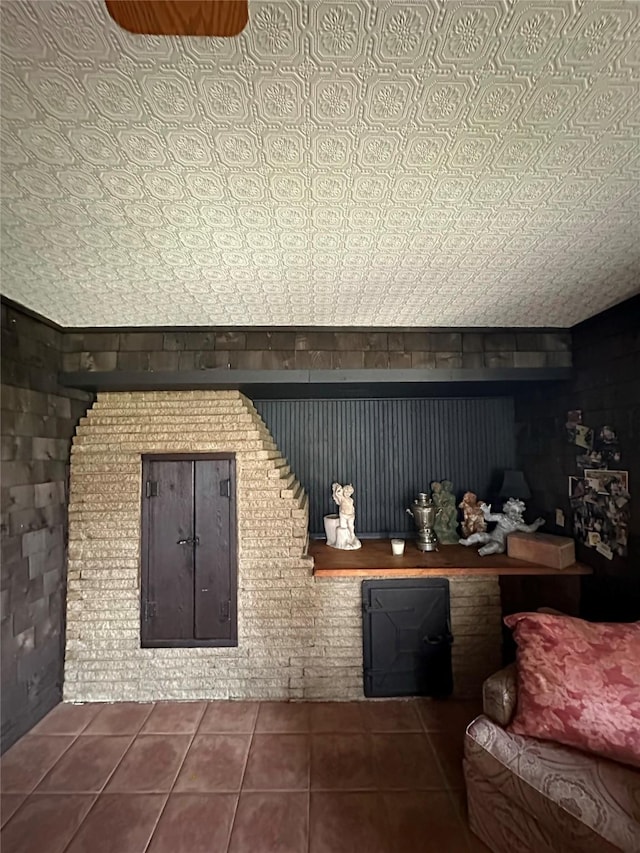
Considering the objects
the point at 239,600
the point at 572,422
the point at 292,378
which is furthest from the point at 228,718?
the point at 572,422

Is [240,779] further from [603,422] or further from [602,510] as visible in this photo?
[603,422]

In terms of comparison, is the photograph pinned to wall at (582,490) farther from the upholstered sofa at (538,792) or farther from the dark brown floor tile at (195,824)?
the dark brown floor tile at (195,824)

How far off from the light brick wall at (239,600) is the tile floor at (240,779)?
141 mm

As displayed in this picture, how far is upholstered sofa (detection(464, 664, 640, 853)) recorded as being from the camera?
1.19m

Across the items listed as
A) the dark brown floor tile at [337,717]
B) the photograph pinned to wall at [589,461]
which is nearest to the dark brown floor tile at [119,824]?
the dark brown floor tile at [337,717]

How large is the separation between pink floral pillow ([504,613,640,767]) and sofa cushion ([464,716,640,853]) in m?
0.05

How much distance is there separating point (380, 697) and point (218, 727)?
A: 3.24ft

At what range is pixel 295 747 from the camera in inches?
81.7

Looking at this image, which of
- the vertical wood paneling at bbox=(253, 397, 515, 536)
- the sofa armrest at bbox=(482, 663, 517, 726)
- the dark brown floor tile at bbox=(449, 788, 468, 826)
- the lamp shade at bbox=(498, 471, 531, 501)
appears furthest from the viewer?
the vertical wood paneling at bbox=(253, 397, 515, 536)

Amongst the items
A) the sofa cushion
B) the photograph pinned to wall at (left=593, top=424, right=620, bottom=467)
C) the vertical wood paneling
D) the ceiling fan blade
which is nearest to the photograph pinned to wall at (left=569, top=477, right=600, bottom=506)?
the photograph pinned to wall at (left=593, top=424, right=620, bottom=467)

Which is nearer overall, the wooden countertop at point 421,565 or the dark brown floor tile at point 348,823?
the dark brown floor tile at point 348,823

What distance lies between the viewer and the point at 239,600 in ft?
8.22

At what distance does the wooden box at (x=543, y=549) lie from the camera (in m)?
2.37

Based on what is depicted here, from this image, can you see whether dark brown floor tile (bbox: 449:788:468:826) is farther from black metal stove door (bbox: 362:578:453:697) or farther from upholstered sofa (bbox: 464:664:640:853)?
black metal stove door (bbox: 362:578:453:697)
